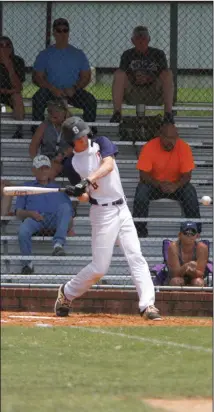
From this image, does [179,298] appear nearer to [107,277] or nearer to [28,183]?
[107,277]

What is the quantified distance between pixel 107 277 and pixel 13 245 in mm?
1366

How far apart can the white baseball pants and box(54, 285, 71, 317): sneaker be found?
414 mm

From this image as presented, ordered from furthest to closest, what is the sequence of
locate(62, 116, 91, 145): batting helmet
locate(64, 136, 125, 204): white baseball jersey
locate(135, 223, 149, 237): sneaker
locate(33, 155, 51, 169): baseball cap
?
locate(135, 223, 149, 237): sneaker → locate(33, 155, 51, 169): baseball cap → locate(64, 136, 125, 204): white baseball jersey → locate(62, 116, 91, 145): batting helmet

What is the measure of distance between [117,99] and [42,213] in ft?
7.25

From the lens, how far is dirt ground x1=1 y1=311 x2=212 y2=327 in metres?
11.5

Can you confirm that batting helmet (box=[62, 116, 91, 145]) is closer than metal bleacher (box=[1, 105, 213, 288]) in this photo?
Yes

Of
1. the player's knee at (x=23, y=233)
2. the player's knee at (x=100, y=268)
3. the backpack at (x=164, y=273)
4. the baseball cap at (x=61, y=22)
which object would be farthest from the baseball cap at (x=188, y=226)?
the baseball cap at (x=61, y=22)

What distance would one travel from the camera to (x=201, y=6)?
52.8 ft

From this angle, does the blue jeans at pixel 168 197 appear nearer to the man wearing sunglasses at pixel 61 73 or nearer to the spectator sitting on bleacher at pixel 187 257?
the spectator sitting on bleacher at pixel 187 257

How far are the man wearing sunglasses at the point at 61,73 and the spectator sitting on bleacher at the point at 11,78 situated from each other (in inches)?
11.1

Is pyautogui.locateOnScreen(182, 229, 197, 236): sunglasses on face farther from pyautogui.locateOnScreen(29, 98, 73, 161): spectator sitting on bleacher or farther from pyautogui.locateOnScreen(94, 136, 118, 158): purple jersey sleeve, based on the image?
pyautogui.locateOnScreen(94, 136, 118, 158): purple jersey sleeve

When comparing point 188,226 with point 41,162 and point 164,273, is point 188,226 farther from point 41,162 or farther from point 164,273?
point 41,162

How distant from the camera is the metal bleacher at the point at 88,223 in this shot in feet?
45.3

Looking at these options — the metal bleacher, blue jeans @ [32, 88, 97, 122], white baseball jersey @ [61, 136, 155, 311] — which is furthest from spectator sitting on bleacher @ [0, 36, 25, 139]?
white baseball jersey @ [61, 136, 155, 311]
